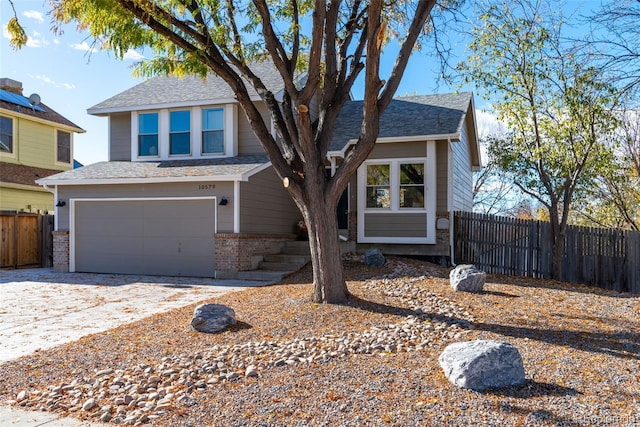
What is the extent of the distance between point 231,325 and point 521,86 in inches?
355

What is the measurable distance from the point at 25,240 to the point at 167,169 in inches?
233

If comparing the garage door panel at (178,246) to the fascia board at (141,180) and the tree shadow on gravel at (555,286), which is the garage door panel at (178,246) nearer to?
the fascia board at (141,180)

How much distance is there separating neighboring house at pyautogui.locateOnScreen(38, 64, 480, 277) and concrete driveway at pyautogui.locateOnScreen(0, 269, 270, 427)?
779 mm

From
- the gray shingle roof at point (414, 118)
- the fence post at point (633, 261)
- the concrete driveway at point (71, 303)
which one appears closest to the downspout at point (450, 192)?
the gray shingle roof at point (414, 118)

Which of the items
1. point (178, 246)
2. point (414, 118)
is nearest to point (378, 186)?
point (414, 118)

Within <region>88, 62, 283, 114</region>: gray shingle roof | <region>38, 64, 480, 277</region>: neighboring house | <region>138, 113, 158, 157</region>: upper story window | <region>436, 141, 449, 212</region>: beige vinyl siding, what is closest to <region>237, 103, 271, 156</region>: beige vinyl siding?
<region>38, 64, 480, 277</region>: neighboring house

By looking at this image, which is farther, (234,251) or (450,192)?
(450,192)

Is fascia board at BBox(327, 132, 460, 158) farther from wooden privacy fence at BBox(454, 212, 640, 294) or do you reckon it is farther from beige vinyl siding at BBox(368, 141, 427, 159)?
wooden privacy fence at BBox(454, 212, 640, 294)

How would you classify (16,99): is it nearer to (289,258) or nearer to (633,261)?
(289,258)

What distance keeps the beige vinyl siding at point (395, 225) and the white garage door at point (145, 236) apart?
4025 mm

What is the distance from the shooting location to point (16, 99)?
19.1 metres

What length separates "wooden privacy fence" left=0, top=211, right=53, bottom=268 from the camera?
14781 mm

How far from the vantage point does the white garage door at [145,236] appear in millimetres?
12367

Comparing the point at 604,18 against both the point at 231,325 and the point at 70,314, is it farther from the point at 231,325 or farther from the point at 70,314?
the point at 70,314
